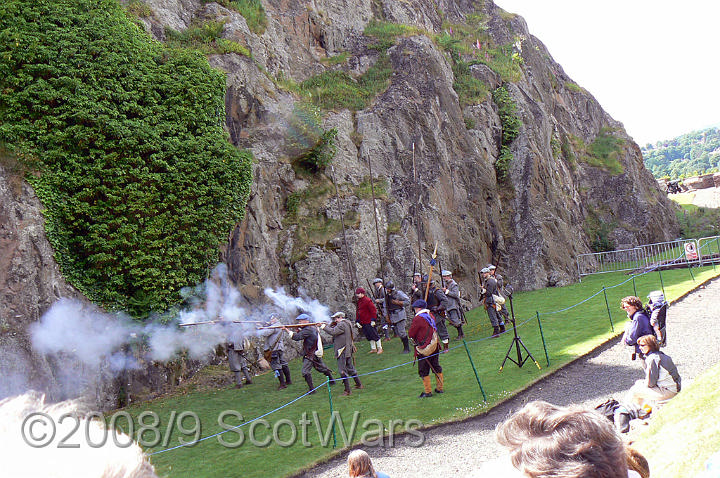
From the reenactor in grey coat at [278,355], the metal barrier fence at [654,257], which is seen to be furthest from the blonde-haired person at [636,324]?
the metal barrier fence at [654,257]

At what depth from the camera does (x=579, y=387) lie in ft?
35.4

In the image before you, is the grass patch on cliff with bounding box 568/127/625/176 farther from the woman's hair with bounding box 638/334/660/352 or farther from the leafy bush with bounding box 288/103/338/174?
the woman's hair with bounding box 638/334/660/352

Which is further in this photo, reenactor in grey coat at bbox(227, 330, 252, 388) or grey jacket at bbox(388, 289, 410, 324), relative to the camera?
grey jacket at bbox(388, 289, 410, 324)

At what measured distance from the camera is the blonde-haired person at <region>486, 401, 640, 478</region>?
1933mm

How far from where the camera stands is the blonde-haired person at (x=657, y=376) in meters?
7.70

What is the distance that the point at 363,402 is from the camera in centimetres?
1183

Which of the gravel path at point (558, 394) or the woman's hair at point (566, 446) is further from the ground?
the woman's hair at point (566, 446)

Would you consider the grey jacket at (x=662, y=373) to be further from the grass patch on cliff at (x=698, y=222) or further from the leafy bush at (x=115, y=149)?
the grass patch on cliff at (x=698, y=222)

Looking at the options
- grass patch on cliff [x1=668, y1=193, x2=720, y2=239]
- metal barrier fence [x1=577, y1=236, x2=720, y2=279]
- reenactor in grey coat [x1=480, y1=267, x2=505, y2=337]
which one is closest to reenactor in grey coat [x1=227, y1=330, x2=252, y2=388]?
reenactor in grey coat [x1=480, y1=267, x2=505, y2=337]

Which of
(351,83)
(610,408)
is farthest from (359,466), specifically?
(351,83)

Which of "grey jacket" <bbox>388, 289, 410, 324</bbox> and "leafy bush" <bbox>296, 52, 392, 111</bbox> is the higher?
"leafy bush" <bbox>296, 52, 392, 111</bbox>

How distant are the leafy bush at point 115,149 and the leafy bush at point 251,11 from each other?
7128 millimetres

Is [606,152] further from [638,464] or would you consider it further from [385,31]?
[638,464]

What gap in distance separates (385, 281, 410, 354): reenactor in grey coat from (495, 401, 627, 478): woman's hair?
1483cm
